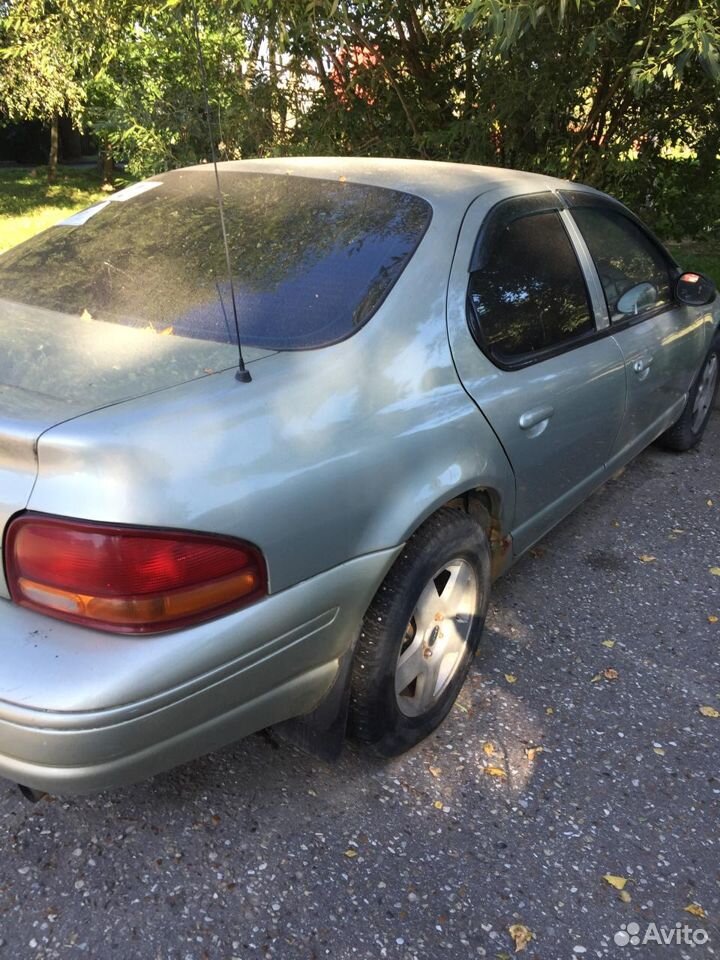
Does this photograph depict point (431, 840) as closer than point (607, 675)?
Yes

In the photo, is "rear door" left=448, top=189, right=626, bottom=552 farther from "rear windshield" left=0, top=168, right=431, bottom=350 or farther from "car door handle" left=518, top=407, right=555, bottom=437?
"rear windshield" left=0, top=168, right=431, bottom=350

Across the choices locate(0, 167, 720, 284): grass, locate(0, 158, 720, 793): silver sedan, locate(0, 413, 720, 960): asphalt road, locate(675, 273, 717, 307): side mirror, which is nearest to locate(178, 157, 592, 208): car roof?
locate(0, 158, 720, 793): silver sedan

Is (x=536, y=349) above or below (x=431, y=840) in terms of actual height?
above

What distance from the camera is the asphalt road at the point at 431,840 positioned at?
73.2 inches

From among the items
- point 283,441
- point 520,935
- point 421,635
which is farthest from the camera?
point 421,635

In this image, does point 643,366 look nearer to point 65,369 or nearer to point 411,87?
point 65,369

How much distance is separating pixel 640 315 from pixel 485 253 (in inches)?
49.0

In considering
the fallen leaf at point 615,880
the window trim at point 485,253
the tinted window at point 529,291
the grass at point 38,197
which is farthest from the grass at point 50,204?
the fallen leaf at point 615,880

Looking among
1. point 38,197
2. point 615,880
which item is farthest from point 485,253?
point 38,197

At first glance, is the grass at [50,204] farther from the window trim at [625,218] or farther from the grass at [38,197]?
the window trim at [625,218]

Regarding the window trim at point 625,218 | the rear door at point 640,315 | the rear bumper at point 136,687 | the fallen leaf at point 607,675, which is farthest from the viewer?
the rear door at point 640,315

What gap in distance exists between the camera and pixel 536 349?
2.65m

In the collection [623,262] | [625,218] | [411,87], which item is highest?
→ [411,87]

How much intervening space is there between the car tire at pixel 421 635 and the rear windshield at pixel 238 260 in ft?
2.12
